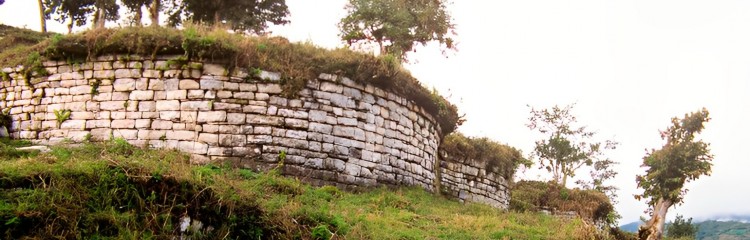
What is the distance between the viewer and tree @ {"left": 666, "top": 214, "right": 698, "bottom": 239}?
23.5m

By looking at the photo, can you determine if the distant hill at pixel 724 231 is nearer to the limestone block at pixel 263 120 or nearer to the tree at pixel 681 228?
the tree at pixel 681 228

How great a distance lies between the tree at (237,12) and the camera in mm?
16891

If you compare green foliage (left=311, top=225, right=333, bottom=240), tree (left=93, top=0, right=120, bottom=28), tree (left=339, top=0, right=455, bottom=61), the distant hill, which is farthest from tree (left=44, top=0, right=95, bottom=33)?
the distant hill

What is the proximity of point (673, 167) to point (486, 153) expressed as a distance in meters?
6.03

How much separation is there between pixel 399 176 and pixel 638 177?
32.2 ft

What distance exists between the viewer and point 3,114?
1191 cm

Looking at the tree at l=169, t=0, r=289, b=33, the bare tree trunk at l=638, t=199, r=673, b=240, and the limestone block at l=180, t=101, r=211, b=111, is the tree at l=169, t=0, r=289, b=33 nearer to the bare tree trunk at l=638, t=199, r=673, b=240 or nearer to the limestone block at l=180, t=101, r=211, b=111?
the limestone block at l=180, t=101, r=211, b=111

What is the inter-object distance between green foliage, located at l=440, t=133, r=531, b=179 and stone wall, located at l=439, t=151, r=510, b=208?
11 cm

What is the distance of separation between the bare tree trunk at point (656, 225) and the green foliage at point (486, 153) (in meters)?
3.56

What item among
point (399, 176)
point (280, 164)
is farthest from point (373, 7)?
point (280, 164)

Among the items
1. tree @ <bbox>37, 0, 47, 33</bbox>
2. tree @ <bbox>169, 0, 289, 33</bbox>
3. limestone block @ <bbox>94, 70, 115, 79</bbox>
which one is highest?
tree @ <bbox>37, 0, 47, 33</bbox>

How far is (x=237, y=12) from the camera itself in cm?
1722

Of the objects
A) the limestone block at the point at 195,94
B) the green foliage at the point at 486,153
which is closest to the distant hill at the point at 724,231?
the green foliage at the point at 486,153

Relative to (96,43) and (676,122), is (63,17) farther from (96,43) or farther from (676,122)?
(676,122)
